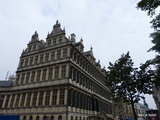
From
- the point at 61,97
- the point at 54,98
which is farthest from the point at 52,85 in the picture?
the point at 61,97

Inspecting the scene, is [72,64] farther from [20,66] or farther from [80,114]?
[20,66]

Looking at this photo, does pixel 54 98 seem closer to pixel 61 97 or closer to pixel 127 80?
pixel 61 97

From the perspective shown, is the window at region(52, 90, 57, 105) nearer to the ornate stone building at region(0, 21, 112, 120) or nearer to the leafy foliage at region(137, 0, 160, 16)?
the ornate stone building at region(0, 21, 112, 120)

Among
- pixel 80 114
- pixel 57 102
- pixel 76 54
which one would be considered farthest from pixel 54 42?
pixel 80 114

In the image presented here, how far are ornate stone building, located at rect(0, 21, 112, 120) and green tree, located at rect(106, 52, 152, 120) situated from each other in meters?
7.97

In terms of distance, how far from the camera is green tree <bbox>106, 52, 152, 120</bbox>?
19.9 meters

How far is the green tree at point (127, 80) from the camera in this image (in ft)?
65.3

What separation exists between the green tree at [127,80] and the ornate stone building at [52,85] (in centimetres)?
797

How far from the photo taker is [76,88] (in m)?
25.8

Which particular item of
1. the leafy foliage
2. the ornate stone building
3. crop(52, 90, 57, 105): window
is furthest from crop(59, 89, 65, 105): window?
the leafy foliage

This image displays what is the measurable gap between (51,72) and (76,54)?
277 inches

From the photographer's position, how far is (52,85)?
993 inches

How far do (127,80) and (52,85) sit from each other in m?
14.0

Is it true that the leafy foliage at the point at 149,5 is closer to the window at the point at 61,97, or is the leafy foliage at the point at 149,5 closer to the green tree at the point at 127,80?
the green tree at the point at 127,80
